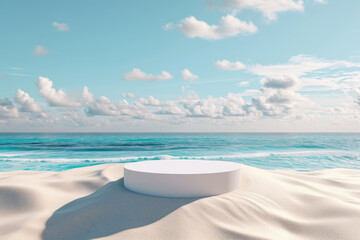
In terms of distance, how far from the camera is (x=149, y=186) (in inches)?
164

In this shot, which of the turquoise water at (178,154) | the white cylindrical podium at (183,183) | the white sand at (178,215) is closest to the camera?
the white sand at (178,215)

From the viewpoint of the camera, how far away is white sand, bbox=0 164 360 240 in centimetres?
343

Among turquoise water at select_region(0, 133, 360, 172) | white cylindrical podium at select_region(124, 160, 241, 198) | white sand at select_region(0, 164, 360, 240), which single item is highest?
white cylindrical podium at select_region(124, 160, 241, 198)

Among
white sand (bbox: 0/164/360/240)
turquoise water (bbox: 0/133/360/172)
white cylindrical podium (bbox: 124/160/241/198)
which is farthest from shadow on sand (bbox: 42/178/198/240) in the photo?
turquoise water (bbox: 0/133/360/172)

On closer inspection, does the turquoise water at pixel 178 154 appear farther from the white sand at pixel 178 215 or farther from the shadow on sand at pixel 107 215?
the shadow on sand at pixel 107 215

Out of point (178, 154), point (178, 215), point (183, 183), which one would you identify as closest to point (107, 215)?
point (178, 215)

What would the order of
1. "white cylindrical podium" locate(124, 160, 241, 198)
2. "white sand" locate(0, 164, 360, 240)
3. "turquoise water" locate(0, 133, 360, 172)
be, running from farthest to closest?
"turquoise water" locate(0, 133, 360, 172)
"white cylindrical podium" locate(124, 160, 241, 198)
"white sand" locate(0, 164, 360, 240)

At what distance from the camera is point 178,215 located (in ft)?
11.9

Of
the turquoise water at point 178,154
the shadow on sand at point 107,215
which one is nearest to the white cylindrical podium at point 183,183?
the shadow on sand at point 107,215

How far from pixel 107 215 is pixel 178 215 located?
109cm

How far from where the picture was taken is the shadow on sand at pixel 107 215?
3.48 m

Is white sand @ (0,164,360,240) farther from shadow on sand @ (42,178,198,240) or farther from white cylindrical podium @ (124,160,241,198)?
white cylindrical podium @ (124,160,241,198)

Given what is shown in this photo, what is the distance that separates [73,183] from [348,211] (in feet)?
17.8

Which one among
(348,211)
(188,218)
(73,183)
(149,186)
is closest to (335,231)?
(348,211)
